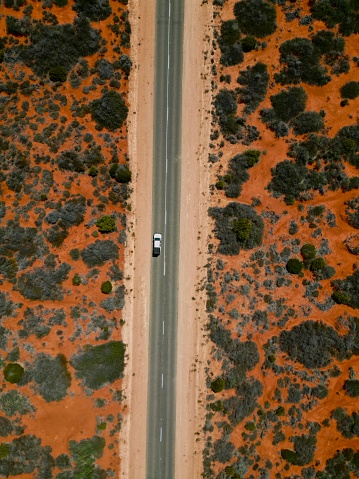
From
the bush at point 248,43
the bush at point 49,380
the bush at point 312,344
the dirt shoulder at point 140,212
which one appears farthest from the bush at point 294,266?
the bush at point 49,380

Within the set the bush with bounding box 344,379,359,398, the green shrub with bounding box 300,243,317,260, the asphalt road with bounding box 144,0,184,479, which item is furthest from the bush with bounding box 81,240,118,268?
the bush with bounding box 344,379,359,398

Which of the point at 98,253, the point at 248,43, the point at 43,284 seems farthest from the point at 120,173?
→ the point at 248,43

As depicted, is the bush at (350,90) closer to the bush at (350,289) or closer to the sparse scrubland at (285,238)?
the sparse scrubland at (285,238)

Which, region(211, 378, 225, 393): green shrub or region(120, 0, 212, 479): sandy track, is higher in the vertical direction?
region(120, 0, 212, 479): sandy track

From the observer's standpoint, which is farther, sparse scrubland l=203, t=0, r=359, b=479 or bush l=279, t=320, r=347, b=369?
bush l=279, t=320, r=347, b=369

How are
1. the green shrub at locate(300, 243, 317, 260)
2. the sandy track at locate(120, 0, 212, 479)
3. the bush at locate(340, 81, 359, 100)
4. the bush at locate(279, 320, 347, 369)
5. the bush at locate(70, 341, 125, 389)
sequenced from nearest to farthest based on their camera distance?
the bush at locate(70, 341, 125, 389)
the sandy track at locate(120, 0, 212, 479)
the bush at locate(279, 320, 347, 369)
the green shrub at locate(300, 243, 317, 260)
the bush at locate(340, 81, 359, 100)

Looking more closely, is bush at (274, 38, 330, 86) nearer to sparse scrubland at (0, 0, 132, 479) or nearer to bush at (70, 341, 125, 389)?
sparse scrubland at (0, 0, 132, 479)

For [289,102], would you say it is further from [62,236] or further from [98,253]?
[62,236]
